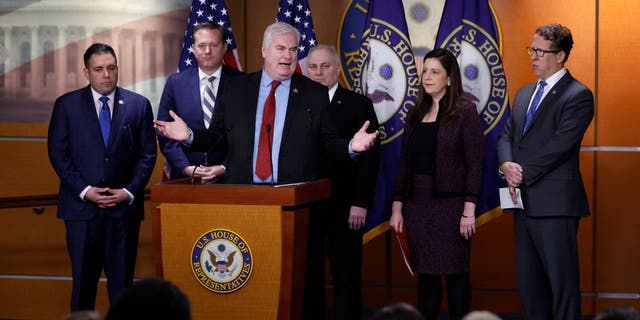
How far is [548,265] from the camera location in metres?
4.85

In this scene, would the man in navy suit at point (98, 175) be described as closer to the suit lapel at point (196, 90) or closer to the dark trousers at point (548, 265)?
the suit lapel at point (196, 90)

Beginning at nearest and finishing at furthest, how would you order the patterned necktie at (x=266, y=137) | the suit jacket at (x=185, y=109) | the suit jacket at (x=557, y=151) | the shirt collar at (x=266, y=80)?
the patterned necktie at (x=266, y=137)
the shirt collar at (x=266, y=80)
the suit jacket at (x=557, y=151)
the suit jacket at (x=185, y=109)

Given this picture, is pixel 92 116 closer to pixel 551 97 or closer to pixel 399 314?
pixel 551 97

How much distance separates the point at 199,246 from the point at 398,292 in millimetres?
3069

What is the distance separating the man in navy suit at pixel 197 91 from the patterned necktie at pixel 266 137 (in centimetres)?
94

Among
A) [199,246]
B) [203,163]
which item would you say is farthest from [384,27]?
[199,246]

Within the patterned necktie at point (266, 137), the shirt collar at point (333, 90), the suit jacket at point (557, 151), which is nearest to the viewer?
the patterned necktie at point (266, 137)

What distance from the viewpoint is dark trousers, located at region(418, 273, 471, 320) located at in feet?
16.1

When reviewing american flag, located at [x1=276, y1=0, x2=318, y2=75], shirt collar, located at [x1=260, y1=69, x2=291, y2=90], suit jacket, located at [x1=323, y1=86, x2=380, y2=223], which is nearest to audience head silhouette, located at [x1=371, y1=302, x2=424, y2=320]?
shirt collar, located at [x1=260, y1=69, x2=291, y2=90]

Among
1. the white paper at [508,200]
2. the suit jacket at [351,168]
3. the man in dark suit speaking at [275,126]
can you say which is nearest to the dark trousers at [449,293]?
the white paper at [508,200]

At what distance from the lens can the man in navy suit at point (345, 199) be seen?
17.1 feet

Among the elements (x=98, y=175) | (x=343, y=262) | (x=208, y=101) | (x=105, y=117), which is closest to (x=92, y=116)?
(x=105, y=117)

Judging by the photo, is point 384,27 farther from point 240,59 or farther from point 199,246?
point 199,246

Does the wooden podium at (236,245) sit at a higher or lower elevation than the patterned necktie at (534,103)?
lower
